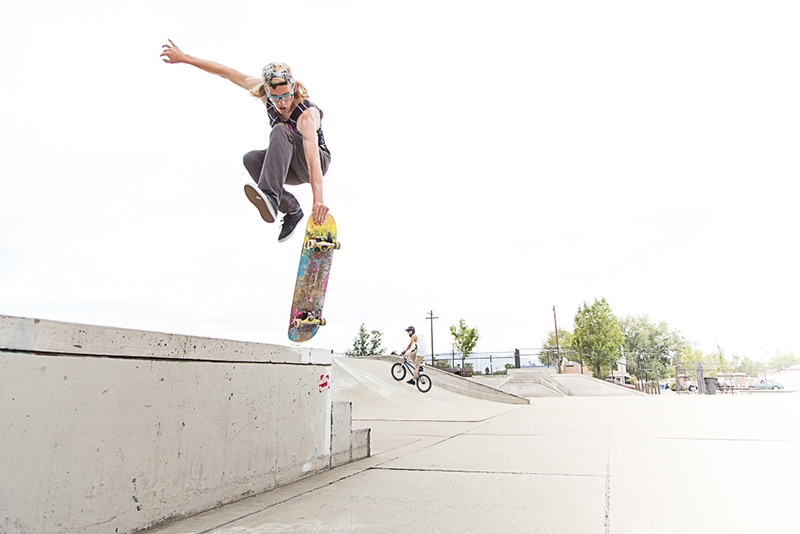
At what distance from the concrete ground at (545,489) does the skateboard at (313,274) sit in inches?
52.5

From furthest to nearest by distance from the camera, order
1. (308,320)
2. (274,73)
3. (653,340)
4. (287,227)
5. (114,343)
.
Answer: (653,340) → (287,227) → (308,320) → (274,73) → (114,343)

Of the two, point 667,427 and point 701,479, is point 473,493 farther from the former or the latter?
point 667,427

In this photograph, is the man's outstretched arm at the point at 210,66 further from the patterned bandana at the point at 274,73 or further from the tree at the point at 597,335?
the tree at the point at 597,335

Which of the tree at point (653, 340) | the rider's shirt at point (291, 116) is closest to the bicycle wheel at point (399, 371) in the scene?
the rider's shirt at point (291, 116)

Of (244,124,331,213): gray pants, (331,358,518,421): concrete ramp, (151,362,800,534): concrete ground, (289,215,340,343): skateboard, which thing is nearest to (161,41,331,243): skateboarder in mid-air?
(244,124,331,213): gray pants

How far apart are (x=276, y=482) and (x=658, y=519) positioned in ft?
7.58

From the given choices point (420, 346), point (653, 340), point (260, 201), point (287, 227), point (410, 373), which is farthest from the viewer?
point (653, 340)

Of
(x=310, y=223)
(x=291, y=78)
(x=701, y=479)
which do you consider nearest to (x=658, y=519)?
(x=701, y=479)

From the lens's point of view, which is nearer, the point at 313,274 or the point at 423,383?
the point at 313,274

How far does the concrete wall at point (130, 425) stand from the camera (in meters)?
1.84

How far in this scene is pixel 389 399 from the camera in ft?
34.5

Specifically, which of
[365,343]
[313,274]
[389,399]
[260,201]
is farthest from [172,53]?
[365,343]

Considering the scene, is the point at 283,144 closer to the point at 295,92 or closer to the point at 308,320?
the point at 295,92

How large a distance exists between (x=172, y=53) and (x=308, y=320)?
2703 millimetres
